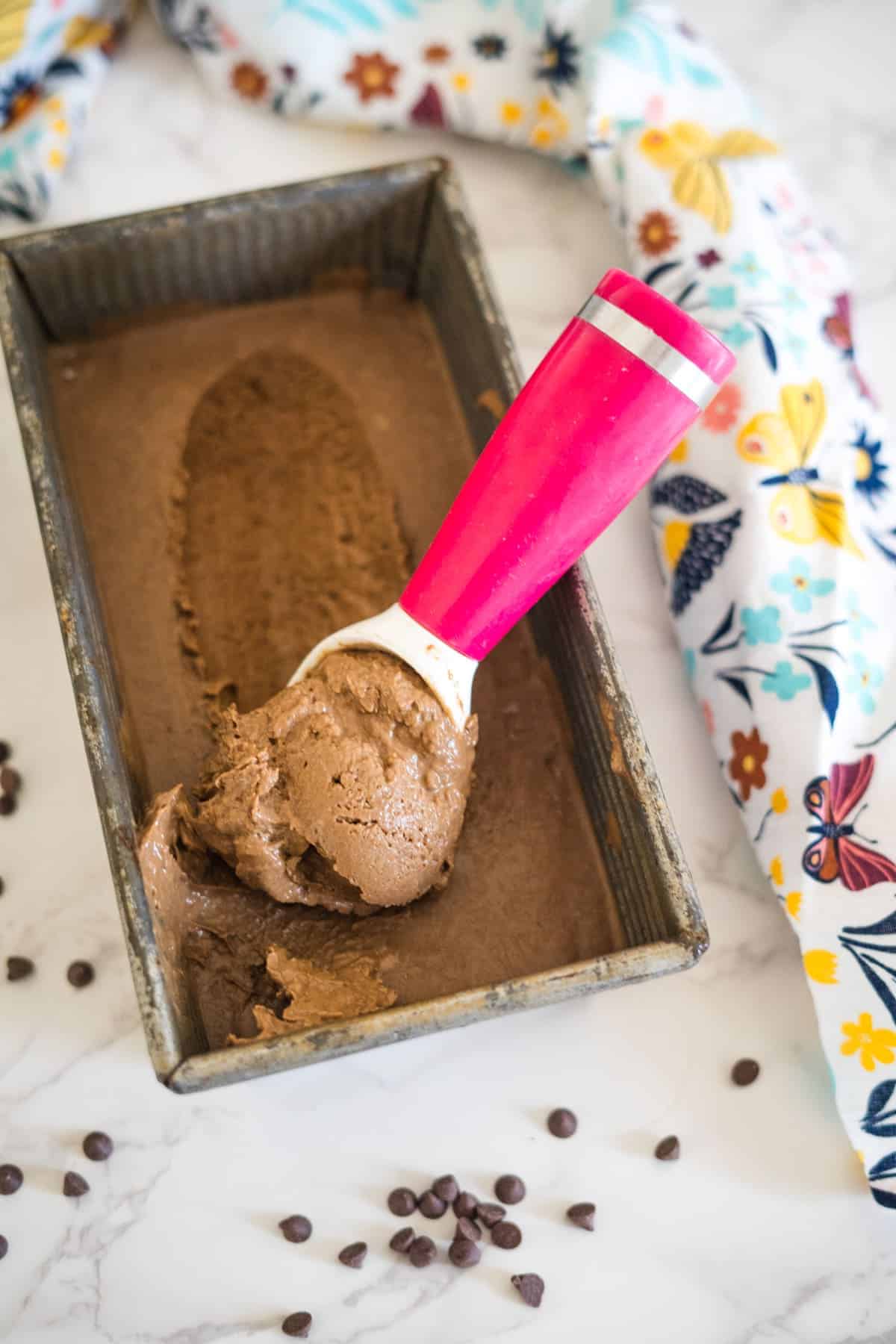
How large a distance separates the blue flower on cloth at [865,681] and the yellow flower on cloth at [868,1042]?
0.31 metres

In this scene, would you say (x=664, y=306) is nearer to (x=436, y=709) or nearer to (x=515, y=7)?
(x=436, y=709)

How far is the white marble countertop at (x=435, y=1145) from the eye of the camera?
116 cm

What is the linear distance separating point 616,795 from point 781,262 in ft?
2.25

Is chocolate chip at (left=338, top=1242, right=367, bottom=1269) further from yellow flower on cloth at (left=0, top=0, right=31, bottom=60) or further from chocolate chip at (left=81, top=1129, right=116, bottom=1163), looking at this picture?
yellow flower on cloth at (left=0, top=0, right=31, bottom=60)

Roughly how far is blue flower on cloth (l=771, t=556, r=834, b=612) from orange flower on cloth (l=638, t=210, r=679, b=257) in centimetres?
41

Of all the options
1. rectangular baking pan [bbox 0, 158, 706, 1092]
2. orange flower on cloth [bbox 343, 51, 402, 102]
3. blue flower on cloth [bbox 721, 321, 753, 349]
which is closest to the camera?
rectangular baking pan [bbox 0, 158, 706, 1092]

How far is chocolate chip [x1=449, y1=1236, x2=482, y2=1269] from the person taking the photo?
115cm

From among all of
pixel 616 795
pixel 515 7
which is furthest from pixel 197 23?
pixel 616 795

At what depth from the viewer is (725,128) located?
1.42m

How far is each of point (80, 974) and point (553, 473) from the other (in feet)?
2.31

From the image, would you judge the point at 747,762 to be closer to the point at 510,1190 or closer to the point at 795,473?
the point at 795,473

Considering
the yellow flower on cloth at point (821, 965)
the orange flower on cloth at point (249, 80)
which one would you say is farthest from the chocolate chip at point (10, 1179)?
the orange flower on cloth at point (249, 80)

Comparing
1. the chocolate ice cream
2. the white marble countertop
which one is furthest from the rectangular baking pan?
the white marble countertop

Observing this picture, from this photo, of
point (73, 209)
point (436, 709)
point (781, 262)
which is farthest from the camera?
point (73, 209)
